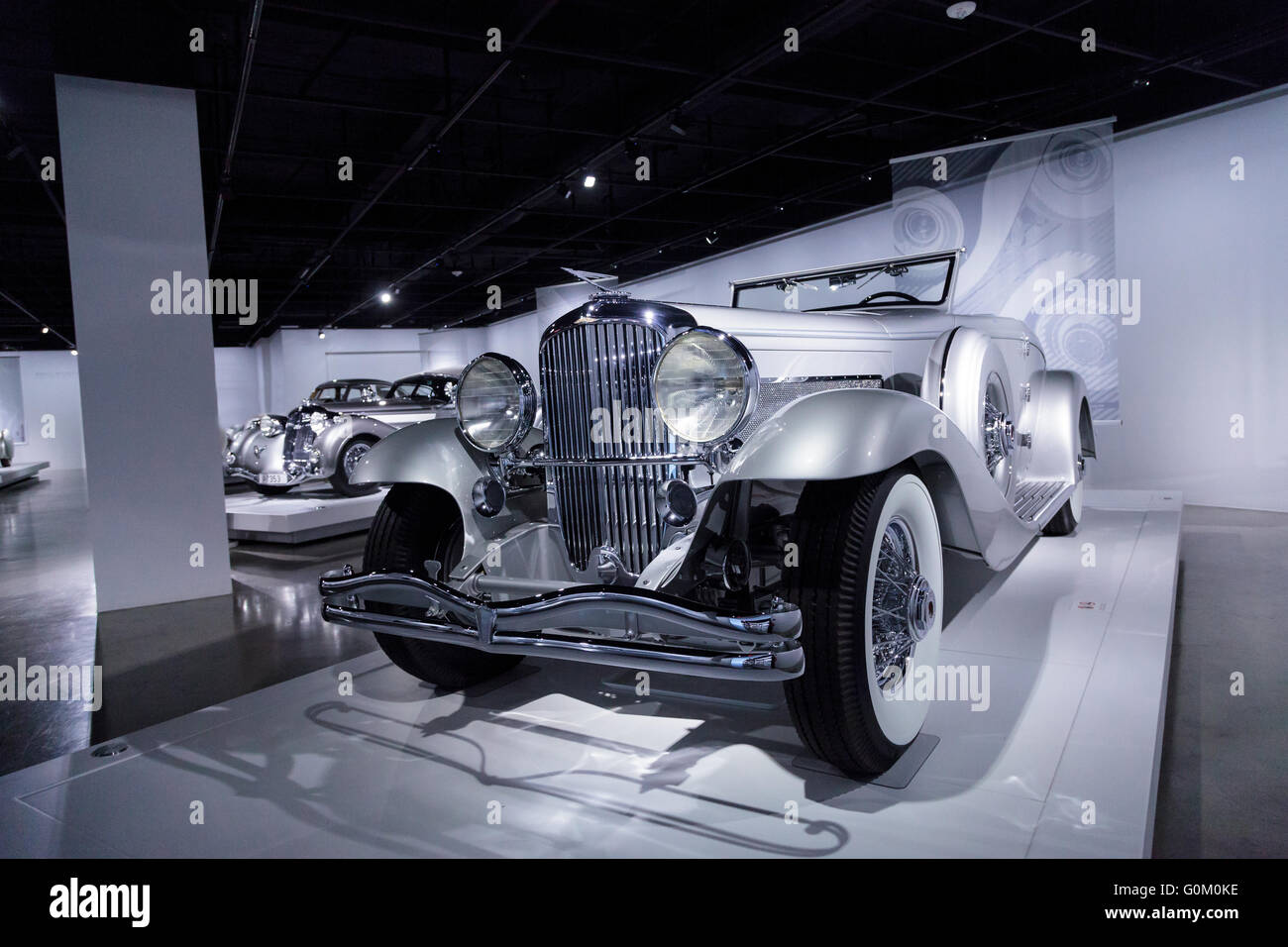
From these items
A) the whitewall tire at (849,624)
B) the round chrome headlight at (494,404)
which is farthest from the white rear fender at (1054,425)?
the round chrome headlight at (494,404)

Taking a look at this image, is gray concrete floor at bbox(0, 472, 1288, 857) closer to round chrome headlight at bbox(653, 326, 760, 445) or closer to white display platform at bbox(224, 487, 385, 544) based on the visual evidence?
white display platform at bbox(224, 487, 385, 544)

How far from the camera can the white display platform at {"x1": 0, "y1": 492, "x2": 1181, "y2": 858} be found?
6.48 ft

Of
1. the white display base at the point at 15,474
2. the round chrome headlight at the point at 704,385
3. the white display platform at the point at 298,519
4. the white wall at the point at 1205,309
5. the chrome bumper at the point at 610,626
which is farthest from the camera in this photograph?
the white display base at the point at 15,474

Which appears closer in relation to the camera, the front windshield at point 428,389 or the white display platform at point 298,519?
the white display platform at point 298,519

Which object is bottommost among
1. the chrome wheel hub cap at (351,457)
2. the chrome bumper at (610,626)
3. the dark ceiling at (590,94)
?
the chrome bumper at (610,626)

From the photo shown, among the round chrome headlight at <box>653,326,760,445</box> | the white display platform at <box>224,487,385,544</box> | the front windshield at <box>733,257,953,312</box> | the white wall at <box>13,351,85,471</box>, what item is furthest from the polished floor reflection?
the white wall at <box>13,351,85,471</box>

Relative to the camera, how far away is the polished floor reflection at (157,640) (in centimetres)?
326

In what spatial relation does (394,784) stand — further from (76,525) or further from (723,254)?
(723,254)

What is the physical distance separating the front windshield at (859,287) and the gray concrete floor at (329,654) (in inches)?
77.0

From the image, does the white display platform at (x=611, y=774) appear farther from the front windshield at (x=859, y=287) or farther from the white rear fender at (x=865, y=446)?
the front windshield at (x=859, y=287)

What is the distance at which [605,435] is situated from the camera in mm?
2559

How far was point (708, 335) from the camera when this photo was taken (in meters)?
2.28
